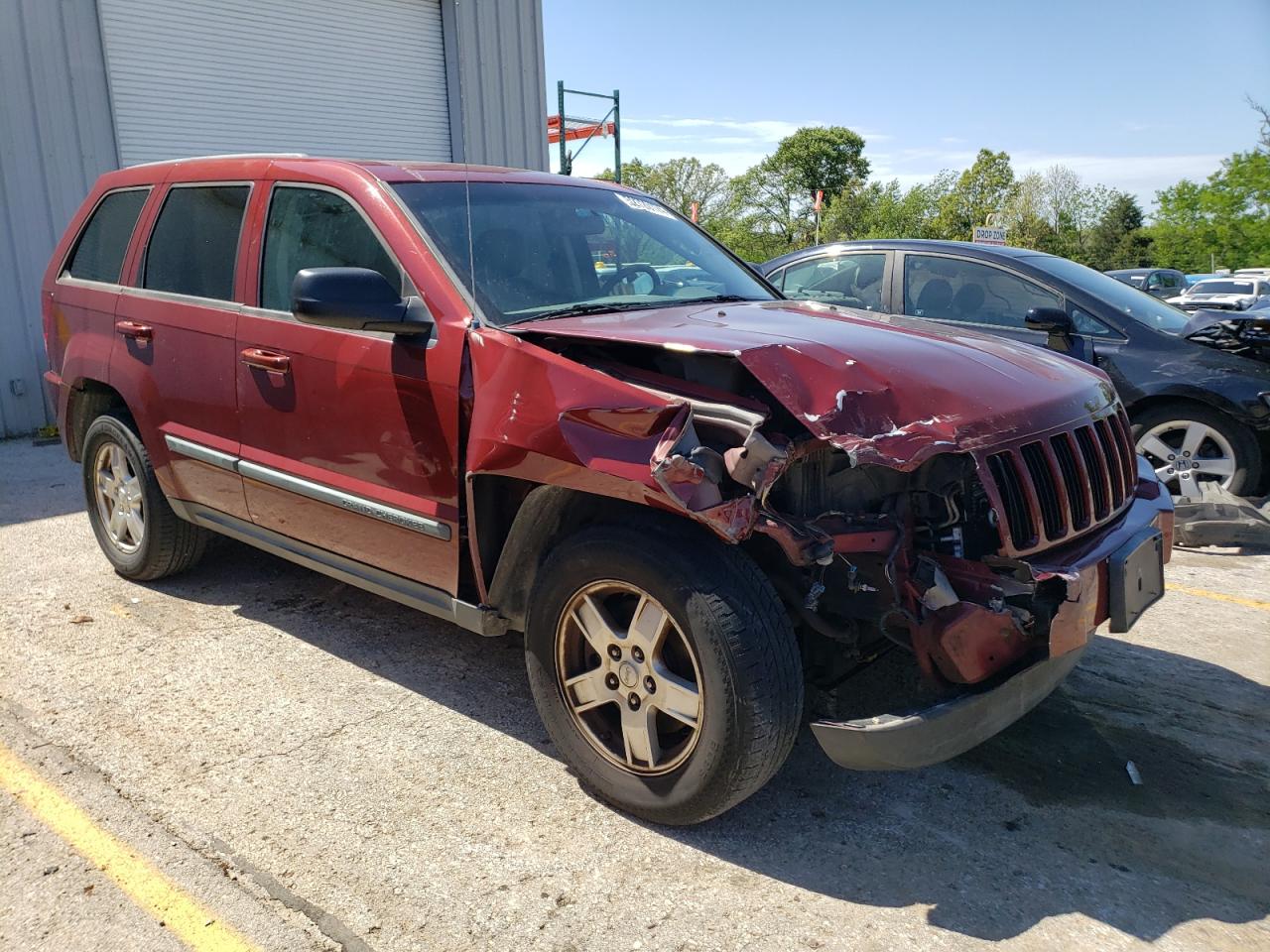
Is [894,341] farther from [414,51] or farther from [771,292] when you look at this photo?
[414,51]

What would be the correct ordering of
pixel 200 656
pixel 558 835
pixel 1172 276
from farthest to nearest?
1. pixel 1172 276
2. pixel 200 656
3. pixel 558 835

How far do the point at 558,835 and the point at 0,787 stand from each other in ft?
5.95

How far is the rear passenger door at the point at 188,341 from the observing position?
414 cm

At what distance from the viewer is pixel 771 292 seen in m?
4.29

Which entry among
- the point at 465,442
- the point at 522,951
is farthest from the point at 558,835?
the point at 465,442

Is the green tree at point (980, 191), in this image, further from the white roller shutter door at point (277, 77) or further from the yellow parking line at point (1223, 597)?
the yellow parking line at point (1223, 597)

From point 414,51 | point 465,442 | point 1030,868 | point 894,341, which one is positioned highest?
point 414,51

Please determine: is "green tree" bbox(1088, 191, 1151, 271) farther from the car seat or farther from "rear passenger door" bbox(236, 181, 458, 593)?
"rear passenger door" bbox(236, 181, 458, 593)

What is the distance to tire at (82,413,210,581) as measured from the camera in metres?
4.75

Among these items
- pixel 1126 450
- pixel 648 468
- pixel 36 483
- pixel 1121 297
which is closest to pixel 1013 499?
pixel 1126 450

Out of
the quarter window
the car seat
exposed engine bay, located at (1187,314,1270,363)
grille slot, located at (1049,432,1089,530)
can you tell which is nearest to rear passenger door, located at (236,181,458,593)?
the quarter window

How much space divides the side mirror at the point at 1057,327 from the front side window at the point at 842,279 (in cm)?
145

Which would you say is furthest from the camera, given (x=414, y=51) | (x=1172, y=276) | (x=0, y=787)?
(x=1172, y=276)

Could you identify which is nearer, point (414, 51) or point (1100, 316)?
point (1100, 316)
